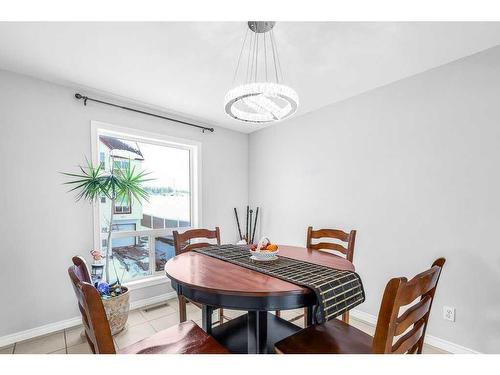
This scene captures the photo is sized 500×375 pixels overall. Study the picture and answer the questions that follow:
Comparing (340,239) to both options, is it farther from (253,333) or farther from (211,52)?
(211,52)

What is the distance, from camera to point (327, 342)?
1294 mm

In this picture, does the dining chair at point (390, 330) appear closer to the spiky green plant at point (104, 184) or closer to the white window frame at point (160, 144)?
the spiky green plant at point (104, 184)

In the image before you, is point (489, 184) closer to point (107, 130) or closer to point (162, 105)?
point (162, 105)

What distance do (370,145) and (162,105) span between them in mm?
2365

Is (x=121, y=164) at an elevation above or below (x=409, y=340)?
above

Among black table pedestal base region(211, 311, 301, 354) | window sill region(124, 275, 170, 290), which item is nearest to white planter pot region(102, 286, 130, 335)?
window sill region(124, 275, 170, 290)

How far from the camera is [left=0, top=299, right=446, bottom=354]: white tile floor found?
209 centimetres

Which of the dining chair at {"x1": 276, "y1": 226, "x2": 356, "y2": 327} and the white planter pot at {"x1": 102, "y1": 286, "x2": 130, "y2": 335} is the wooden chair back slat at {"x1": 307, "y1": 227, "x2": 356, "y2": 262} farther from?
the white planter pot at {"x1": 102, "y1": 286, "x2": 130, "y2": 335}

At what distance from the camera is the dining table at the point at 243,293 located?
1188 millimetres

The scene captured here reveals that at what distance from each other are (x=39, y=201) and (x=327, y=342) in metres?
2.61

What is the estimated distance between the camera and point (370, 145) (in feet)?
8.60

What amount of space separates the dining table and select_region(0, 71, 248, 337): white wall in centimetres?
142

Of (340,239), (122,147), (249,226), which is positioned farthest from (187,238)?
(249,226)
